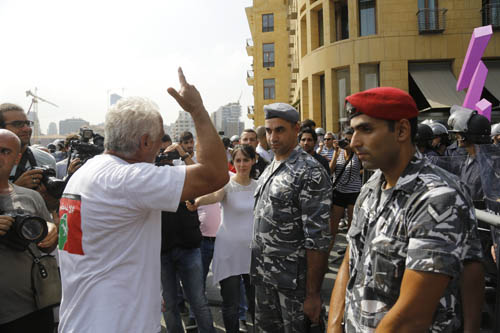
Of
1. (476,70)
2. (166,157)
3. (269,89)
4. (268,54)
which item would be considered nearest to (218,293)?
(166,157)

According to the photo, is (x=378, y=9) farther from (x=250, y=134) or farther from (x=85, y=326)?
(x=85, y=326)

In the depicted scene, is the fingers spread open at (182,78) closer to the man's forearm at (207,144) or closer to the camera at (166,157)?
the man's forearm at (207,144)

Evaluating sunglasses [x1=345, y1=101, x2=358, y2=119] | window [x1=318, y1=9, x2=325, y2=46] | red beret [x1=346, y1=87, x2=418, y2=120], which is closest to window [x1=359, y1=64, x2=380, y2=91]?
window [x1=318, y1=9, x2=325, y2=46]

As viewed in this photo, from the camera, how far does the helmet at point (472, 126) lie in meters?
3.86

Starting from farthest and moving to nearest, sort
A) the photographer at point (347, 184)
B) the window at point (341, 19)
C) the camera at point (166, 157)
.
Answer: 1. the window at point (341, 19)
2. the photographer at point (347, 184)
3. the camera at point (166, 157)

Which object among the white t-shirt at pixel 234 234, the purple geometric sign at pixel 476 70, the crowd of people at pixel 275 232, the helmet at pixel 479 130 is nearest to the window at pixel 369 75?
the purple geometric sign at pixel 476 70

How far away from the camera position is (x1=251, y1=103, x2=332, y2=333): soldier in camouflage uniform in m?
2.85

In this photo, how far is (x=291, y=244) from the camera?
9.69ft

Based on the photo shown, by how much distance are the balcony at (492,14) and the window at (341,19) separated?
6.20 metres

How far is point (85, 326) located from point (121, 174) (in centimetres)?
74

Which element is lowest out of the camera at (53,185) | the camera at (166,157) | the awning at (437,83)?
the camera at (53,185)

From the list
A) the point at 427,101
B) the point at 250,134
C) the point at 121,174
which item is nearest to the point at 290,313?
the point at 121,174

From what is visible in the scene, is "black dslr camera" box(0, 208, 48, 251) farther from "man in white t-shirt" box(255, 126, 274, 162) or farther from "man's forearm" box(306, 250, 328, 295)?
"man in white t-shirt" box(255, 126, 274, 162)

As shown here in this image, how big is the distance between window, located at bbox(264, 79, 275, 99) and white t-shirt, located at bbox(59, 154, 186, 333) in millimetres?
41458
